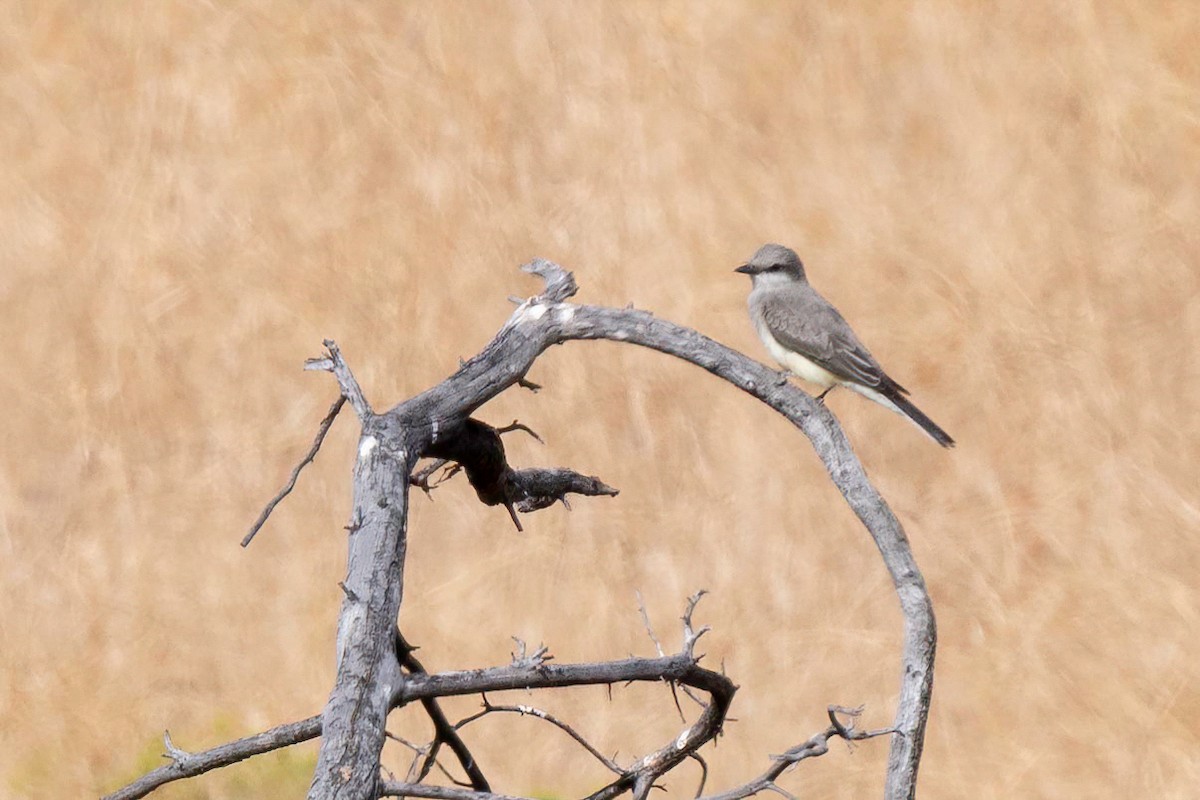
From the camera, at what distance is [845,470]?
3.44 meters

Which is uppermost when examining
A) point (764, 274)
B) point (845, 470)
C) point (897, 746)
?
point (764, 274)

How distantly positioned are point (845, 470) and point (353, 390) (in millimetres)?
1201

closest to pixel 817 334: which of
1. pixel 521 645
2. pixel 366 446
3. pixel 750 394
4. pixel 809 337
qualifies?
pixel 809 337

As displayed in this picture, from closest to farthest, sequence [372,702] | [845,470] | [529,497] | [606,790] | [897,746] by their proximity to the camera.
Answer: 1. [372,702]
2. [897,746]
3. [845,470]
4. [606,790]
5. [529,497]

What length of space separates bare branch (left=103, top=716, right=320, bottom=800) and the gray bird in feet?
9.83

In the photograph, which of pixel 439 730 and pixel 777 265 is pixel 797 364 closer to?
pixel 777 265

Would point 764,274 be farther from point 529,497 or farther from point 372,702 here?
point 372,702

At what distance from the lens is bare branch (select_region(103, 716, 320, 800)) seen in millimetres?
3146

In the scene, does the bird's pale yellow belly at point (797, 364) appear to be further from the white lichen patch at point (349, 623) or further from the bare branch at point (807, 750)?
the white lichen patch at point (349, 623)

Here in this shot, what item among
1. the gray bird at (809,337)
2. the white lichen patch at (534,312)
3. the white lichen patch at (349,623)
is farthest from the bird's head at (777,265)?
the white lichen patch at (349,623)

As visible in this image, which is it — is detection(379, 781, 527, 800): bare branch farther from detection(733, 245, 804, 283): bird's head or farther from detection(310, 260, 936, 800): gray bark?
detection(733, 245, 804, 283): bird's head

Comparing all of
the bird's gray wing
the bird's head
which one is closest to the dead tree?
the bird's gray wing

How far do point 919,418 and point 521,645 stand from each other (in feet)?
8.04

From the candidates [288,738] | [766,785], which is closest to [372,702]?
[288,738]
